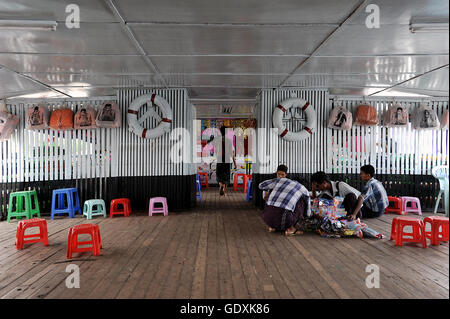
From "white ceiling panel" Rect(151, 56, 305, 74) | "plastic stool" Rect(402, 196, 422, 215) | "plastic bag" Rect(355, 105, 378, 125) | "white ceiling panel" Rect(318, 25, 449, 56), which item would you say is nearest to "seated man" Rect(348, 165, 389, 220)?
"plastic stool" Rect(402, 196, 422, 215)

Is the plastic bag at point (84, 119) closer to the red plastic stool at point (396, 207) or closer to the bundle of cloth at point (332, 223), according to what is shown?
the bundle of cloth at point (332, 223)

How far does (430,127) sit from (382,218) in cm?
249

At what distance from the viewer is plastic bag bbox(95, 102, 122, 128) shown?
7.00m

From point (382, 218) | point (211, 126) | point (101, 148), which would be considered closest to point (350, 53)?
point (382, 218)

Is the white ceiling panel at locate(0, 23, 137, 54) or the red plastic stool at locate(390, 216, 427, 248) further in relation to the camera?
the red plastic stool at locate(390, 216, 427, 248)

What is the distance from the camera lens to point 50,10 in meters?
3.33

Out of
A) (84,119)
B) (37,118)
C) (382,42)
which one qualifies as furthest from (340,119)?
(37,118)

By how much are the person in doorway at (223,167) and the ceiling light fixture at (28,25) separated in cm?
741

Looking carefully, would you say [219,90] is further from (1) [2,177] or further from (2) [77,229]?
(1) [2,177]

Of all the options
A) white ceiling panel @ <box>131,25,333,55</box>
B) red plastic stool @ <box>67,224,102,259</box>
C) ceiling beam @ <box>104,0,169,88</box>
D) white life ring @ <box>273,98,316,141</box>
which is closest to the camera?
ceiling beam @ <box>104,0,169,88</box>

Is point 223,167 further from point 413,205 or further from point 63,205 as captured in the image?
point 413,205

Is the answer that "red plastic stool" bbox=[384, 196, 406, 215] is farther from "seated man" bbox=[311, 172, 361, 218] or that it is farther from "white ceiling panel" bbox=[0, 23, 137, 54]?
"white ceiling panel" bbox=[0, 23, 137, 54]

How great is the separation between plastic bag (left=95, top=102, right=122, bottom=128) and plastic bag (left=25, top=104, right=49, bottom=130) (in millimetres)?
1215

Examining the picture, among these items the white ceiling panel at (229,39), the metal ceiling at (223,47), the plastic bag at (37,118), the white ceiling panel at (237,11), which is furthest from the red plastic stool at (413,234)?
the plastic bag at (37,118)
